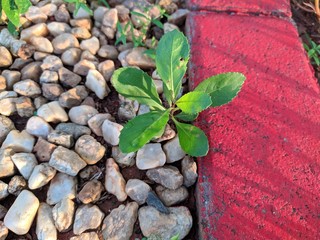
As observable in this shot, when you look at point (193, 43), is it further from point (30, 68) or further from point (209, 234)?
point (209, 234)

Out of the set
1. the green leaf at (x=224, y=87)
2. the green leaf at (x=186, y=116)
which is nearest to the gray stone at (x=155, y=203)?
the green leaf at (x=186, y=116)

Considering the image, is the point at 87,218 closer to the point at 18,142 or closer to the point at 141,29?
the point at 18,142

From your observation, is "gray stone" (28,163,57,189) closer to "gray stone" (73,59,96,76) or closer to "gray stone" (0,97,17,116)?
"gray stone" (0,97,17,116)

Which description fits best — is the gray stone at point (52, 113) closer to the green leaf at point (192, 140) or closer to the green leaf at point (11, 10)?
the green leaf at point (11, 10)

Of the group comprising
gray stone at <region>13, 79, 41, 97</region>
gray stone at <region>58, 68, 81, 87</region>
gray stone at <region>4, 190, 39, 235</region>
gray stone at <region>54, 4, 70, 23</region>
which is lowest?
gray stone at <region>4, 190, 39, 235</region>

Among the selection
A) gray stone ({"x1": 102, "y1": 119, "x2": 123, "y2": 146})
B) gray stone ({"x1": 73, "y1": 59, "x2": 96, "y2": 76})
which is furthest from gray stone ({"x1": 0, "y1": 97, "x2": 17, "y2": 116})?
gray stone ({"x1": 102, "y1": 119, "x2": 123, "y2": 146})

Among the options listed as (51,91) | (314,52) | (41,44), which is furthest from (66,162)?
(314,52)
